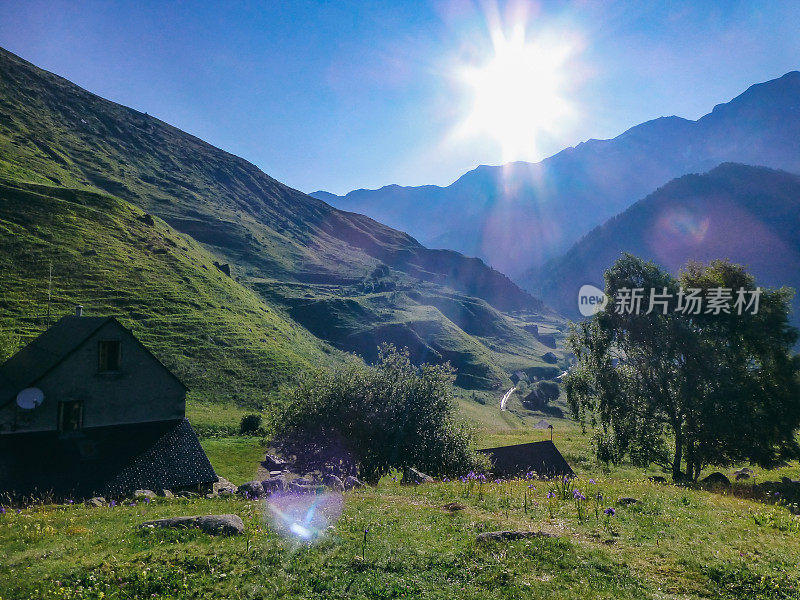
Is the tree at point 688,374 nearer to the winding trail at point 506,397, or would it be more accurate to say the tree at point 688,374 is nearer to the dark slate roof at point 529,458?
the dark slate roof at point 529,458

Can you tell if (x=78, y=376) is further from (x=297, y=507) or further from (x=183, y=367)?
(x=183, y=367)

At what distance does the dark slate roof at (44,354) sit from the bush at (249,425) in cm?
3501

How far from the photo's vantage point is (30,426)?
2778 cm

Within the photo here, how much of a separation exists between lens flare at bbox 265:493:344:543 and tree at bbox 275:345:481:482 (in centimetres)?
1284

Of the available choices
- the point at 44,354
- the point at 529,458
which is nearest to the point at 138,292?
the point at 44,354

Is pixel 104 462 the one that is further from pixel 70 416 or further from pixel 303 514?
pixel 303 514

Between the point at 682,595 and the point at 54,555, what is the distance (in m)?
15.6

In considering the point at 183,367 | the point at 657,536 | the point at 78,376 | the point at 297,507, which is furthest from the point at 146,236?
the point at 657,536

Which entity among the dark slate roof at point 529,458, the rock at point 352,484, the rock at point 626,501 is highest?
the rock at point 626,501

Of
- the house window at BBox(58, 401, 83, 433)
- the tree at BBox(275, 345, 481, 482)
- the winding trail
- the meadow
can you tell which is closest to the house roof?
the house window at BBox(58, 401, 83, 433)

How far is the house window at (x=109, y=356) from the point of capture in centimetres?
3058

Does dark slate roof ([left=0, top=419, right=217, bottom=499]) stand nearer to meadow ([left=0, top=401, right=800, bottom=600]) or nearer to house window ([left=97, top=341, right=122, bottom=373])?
house window ([left=97, top=341, right=122, bottom=373])

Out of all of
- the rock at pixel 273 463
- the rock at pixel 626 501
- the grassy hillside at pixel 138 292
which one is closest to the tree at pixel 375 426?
the rock at pixel 273 463

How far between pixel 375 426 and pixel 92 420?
20014 millimetres
